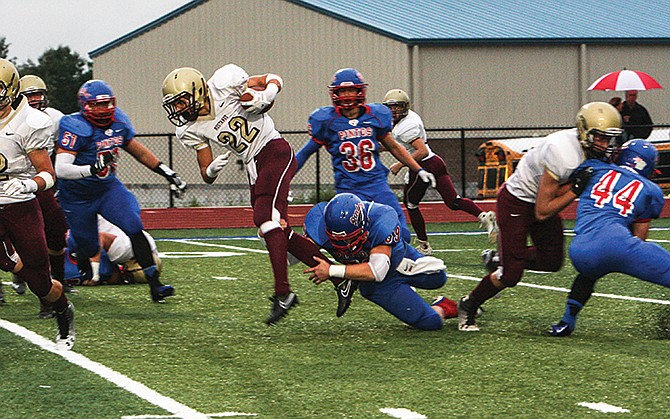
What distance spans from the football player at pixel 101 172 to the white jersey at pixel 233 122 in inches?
27.3

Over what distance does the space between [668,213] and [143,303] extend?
440 inches

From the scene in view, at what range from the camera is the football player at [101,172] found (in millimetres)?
8781

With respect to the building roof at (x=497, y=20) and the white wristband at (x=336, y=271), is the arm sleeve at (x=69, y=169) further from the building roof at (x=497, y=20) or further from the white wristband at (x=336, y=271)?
the building roof at (x=497, y=20)

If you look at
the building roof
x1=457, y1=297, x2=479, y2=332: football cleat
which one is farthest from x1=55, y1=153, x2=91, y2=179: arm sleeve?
the building roof

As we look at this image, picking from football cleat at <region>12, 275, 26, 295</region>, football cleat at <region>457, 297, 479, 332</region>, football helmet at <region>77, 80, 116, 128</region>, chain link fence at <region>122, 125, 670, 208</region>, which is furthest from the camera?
chain link fence at <region>122, 125, 670, 208</region>

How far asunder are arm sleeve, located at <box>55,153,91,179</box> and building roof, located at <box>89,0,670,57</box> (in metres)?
21.8

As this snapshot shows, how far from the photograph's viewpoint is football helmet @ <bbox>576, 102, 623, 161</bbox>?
680 centimetres

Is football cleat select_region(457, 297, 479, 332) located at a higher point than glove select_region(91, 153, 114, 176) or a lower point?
lower

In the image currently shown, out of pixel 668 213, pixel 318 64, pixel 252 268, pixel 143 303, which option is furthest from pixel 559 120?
pixel 143 303

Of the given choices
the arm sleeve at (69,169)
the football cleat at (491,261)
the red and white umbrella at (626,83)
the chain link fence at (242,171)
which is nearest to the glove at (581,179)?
the football cleat at (491,261)

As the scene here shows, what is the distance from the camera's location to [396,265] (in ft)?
24.1

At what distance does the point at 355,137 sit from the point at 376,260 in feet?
7.07

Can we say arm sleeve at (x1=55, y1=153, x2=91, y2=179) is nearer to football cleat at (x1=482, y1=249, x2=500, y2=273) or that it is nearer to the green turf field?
the green turf field

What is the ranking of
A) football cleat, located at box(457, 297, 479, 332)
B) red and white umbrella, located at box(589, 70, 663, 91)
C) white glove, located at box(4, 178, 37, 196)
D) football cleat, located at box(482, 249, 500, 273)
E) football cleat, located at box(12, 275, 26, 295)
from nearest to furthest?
white glove, located at box(4, 178, 37, 196) < football cleat, located at box(457, 297, 479, 332) < football cleat, located at box(482, 249, 500, 273) < football cleat, located at box(12, 275, 26, 295) < red and white umbrella, located at box(589, 70, 663, 91)
